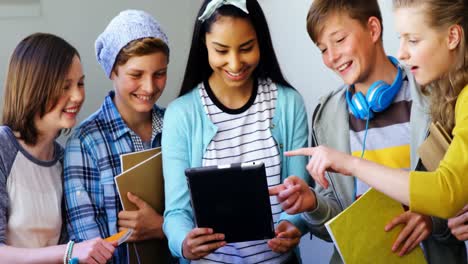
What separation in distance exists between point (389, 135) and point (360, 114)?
89 millimetres

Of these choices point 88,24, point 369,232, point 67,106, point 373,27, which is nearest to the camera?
point 369,232

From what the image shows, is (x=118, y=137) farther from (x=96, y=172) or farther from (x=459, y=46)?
(x=459, y=46)

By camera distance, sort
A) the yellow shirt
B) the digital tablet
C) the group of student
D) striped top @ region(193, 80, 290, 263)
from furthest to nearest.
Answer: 1. striped top @ region(193, 80, 290, 263)
2. the group of student
3. the digital tablet
4. the yellow shirt

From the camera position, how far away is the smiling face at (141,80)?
1.87 m

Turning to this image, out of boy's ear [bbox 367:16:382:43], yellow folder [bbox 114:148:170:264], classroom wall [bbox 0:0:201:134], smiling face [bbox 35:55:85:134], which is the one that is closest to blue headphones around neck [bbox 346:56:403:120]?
→ boy's ear [bbox 367:16:382:43]

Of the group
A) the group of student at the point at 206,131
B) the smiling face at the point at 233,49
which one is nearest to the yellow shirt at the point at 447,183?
the group of student at the point at 206,131

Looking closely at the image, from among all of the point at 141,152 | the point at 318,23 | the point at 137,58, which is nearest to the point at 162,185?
the point at 141,152

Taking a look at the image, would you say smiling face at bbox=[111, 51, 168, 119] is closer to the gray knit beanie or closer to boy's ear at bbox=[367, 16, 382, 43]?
the gray knit beanie

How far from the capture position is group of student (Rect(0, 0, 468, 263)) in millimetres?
1581

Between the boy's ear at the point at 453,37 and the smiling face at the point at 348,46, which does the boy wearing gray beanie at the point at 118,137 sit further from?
the boy's ear at the point at 453,37

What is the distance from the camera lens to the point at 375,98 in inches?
61.7

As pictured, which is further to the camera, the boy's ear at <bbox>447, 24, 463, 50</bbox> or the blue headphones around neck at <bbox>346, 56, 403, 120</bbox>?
the blue headphones around neck at <bbox>346, 56, 403, 120</bbox>

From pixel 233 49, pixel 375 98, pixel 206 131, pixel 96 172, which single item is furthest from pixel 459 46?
pixel 96 172

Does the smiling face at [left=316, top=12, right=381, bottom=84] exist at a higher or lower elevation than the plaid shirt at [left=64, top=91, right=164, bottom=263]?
higher
